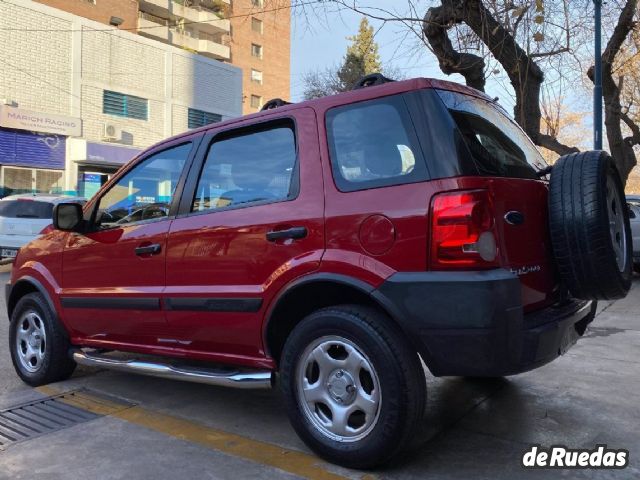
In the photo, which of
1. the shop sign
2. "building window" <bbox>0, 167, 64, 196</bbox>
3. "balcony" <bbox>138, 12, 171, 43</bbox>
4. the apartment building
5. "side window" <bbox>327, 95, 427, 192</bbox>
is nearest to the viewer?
"side window" <bbox>327, 95, 427, 192</bbox>

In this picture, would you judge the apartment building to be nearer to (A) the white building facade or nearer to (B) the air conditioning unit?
(A) the white building facade

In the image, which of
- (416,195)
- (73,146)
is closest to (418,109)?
(416,195)

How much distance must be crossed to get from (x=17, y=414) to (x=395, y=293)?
294 centimetres

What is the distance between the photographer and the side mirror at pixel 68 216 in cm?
436

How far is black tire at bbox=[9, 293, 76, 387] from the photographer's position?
15.1 ft

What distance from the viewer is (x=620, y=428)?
3.61m

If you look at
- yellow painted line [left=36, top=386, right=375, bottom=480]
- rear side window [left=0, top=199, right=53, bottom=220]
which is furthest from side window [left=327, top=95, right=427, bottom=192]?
rear side window [left=0, top=199, right=53, bottom=220]

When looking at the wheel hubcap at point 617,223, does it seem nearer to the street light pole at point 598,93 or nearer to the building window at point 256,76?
the street light pole at point 598,93

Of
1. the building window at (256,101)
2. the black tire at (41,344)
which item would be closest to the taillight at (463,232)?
the black tire at (41,344)

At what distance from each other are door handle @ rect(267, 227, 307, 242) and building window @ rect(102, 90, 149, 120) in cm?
2213

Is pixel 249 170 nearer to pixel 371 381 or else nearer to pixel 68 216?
pixel 371 381

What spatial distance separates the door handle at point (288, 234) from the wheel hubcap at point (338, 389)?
57cm

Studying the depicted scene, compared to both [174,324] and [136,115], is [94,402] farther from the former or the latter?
[136,115]

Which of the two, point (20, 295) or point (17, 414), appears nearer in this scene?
point (17, 414)
